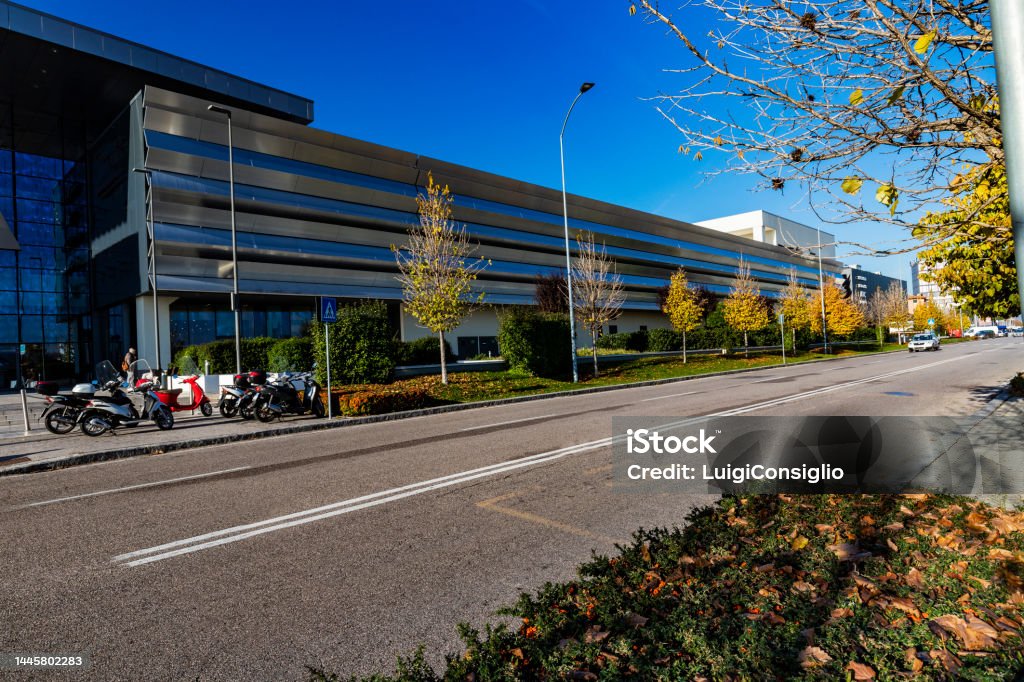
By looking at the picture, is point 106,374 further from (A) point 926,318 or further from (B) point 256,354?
(A) point 926,318

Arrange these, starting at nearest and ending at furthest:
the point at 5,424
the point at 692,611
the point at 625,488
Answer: the point at 692,611 → the point at 625,488 → the point at 5,424

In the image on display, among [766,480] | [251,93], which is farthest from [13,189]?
[766,480]

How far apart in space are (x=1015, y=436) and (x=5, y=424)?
2250cm

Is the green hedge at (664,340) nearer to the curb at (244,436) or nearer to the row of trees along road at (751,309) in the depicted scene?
the row of trees along road at (751,309)

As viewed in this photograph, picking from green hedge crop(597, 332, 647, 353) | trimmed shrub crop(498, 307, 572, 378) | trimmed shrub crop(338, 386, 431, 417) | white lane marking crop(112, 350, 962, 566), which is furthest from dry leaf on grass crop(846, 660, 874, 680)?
green hedge crop(597, 332, 647, 353)

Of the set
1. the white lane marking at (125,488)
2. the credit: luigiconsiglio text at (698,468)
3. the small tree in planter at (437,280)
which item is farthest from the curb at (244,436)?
the credit: luigiconsiglio text at (698,468)

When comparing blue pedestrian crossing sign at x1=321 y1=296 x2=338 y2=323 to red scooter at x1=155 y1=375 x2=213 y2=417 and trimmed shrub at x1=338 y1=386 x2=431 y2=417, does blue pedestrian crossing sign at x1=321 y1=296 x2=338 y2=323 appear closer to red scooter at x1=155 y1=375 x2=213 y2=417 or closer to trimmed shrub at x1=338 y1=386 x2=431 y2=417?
trimmed shrub at x1=338 y1=386 x2=431 y2=417

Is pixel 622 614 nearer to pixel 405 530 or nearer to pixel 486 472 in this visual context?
pixel 405 530

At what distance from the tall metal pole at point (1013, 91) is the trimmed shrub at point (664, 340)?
42.1 meters

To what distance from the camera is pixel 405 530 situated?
196 inches

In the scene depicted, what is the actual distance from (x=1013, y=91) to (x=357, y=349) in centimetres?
1905

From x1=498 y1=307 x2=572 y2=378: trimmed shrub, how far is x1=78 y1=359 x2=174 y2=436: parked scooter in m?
14.3

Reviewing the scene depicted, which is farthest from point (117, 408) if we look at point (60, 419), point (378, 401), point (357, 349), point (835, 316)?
point (835, 316)

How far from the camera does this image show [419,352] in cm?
2853
